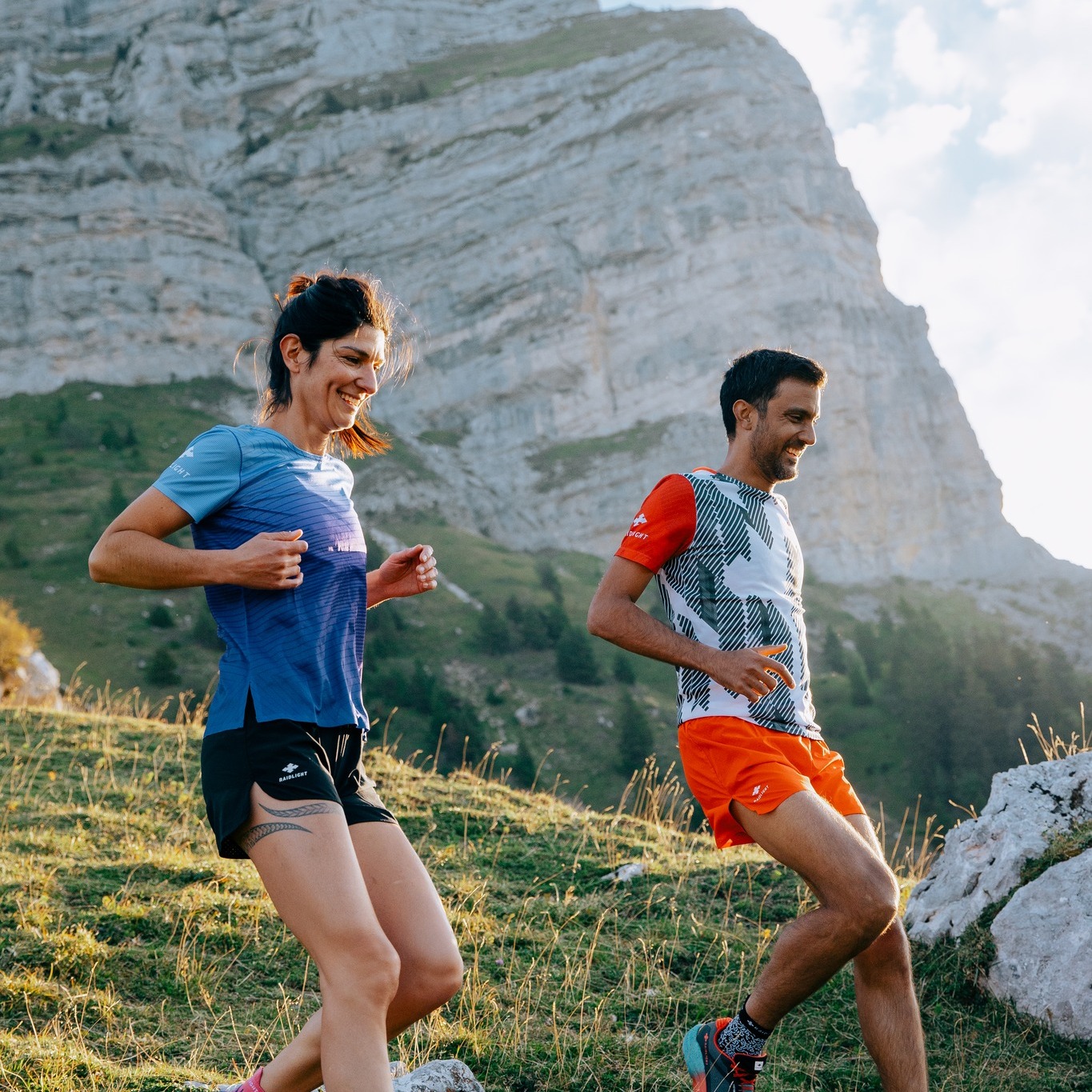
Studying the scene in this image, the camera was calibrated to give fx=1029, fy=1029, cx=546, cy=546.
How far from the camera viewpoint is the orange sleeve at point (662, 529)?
4176mm

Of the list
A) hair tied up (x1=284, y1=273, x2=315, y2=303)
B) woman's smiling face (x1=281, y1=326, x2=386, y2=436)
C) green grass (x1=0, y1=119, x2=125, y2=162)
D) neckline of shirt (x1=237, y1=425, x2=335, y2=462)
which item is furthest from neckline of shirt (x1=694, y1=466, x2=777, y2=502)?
green grass (x1=0, y1=119, x2=125, y2=162)

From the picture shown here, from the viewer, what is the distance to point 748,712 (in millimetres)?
4008

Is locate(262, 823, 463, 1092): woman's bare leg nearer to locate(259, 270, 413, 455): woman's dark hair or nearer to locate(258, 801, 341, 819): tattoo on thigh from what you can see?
locate(258, 801, 341, 819): tattoo on thigh

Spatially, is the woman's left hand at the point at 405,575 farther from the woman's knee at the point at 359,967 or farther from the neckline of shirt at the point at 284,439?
the woman's knee at the point at 359,967

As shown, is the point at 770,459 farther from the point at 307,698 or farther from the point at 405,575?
the point at 307,698

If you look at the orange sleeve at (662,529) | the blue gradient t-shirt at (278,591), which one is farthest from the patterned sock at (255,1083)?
the orange sleeve at (662,529)

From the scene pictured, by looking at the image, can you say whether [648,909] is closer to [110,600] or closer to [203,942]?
[203,942]

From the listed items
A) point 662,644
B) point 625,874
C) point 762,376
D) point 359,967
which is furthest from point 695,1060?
point 625,874

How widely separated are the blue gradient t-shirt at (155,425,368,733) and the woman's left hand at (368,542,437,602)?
401 mm

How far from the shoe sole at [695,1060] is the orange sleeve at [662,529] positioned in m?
1.81

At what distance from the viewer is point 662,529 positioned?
421 cm

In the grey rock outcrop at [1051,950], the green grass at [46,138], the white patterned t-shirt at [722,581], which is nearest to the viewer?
the white patterned t-shirt at [722,581]

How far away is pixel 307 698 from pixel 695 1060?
212 centimetres

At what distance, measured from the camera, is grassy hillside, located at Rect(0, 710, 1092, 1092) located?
464 centimetres
